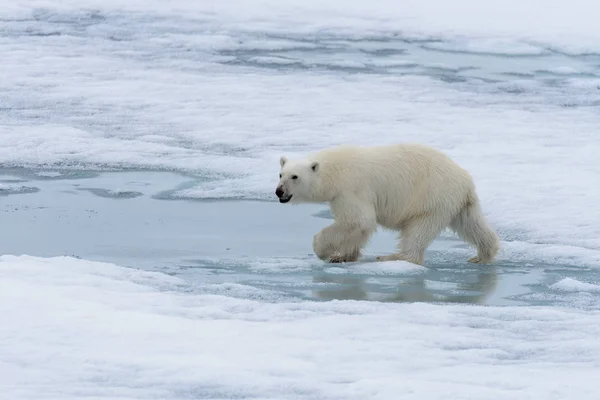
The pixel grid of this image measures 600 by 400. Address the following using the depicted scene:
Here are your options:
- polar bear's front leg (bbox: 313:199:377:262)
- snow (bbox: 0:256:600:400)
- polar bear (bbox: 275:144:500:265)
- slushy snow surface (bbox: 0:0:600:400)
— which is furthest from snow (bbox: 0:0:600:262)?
snow (bbox: 0:256:600:400)

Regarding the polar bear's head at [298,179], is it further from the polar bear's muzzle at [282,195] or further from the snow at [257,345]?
the snow at [257,345]

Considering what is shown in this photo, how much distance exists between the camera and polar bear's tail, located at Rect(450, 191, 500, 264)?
5.92 meters

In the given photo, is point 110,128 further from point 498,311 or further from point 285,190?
point 498,311

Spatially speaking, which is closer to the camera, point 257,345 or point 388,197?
point 257,345

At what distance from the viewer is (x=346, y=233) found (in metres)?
5.82

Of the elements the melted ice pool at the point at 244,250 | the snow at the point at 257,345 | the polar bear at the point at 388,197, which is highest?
the polar bear at the point at 388,197

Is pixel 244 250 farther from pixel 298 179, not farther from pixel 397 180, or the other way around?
pixel 397 180

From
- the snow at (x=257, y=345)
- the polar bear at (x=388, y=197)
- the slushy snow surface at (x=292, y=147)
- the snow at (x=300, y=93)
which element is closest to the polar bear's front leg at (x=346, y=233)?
the polar bear at (x=388, y=197)

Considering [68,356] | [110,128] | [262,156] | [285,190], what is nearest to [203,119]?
[110,128]

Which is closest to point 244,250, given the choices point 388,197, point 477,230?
point 388,197

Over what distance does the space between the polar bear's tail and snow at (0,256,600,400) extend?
0.97 metres

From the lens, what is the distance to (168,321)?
448 centimetres

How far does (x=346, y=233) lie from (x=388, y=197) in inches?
13.0

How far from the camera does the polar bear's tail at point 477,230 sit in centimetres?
592
